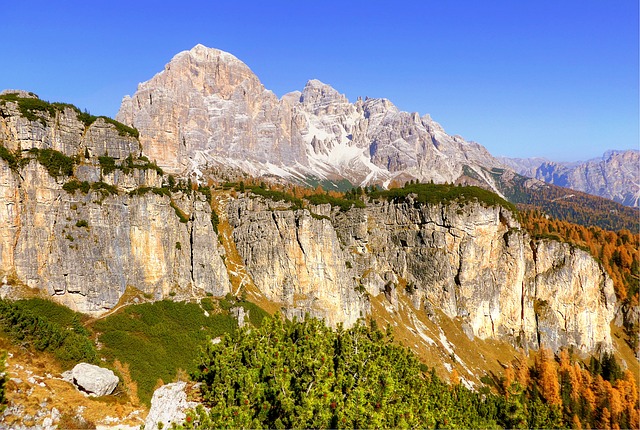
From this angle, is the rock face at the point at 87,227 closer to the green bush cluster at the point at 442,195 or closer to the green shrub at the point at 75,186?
the green shrub at the point at 75,186

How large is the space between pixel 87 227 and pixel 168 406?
47.0 meters

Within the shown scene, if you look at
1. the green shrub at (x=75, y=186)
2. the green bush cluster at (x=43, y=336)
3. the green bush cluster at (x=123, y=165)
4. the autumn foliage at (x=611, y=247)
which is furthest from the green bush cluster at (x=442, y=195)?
the green bush cluster at (x=43, y=336)

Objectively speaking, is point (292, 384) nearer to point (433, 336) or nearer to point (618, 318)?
point (433, 336)

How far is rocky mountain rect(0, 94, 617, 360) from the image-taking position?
61.5 metres

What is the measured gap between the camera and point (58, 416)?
105 feet

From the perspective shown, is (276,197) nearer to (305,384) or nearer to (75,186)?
(75,186)

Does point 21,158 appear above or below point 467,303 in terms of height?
above

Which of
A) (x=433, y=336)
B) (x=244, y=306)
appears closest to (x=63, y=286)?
(x=244, y=306)

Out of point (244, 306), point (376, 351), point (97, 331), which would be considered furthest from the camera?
point (244, 306)

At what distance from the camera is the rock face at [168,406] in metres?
25.1

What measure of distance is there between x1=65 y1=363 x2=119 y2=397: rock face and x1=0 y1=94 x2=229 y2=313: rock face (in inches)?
952

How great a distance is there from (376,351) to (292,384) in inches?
468

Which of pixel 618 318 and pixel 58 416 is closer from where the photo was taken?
pixel 58 416

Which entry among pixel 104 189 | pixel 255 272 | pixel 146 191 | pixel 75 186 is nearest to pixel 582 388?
pixel 255 272
